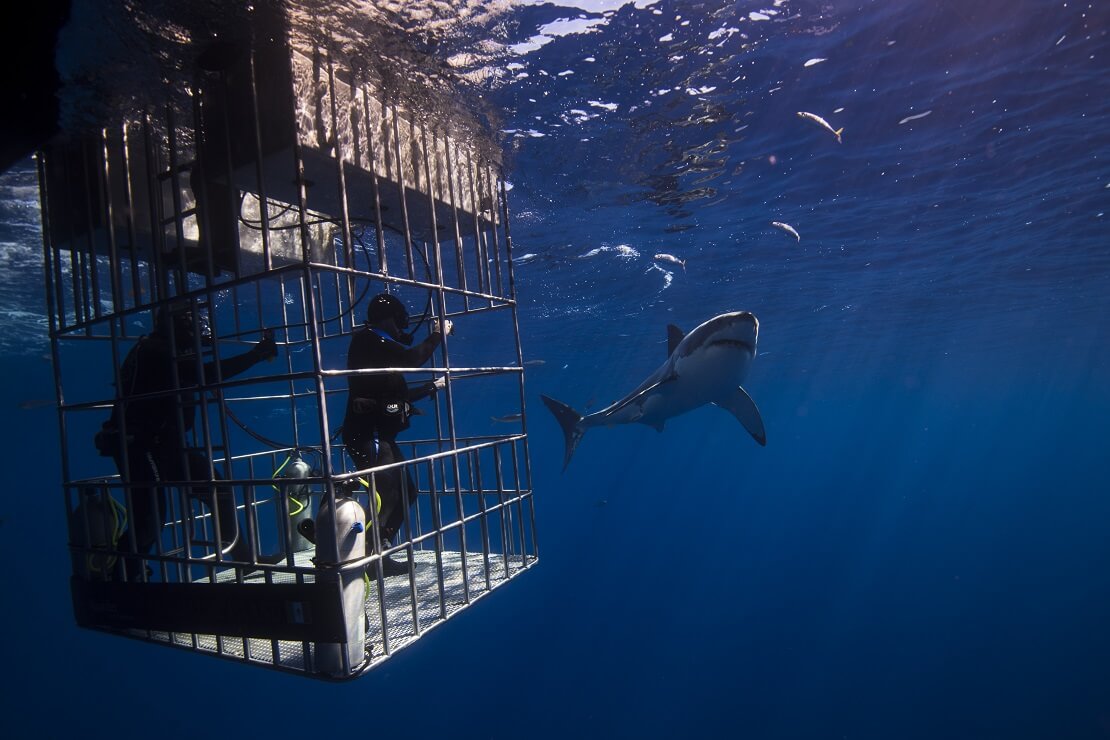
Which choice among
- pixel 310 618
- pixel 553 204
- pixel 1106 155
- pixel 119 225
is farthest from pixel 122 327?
pixel 1106 155

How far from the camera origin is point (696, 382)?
9.11 metres

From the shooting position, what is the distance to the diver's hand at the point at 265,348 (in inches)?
193

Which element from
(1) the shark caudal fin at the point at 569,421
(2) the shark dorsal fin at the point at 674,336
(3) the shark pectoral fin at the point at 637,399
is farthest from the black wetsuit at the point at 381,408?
(2) the shark dorsal fin at the point at 674,336

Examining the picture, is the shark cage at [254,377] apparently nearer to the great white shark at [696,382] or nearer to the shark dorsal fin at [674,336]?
the great white shark at [696,382]

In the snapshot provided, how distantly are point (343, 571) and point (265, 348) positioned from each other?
2.67 metres

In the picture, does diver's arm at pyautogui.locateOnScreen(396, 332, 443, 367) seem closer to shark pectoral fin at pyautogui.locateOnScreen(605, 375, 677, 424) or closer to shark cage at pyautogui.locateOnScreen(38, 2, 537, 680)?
shark cage at pyautogui.locateOnScreen(38, 2, 537, 680)

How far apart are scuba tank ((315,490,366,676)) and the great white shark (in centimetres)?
546

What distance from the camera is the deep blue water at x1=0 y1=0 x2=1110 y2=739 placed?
901cm

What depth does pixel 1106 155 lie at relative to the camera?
41.2 ft

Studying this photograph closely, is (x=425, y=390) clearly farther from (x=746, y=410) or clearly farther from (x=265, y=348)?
(x=746, y=410)

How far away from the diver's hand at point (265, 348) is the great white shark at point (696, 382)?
15.1 feet

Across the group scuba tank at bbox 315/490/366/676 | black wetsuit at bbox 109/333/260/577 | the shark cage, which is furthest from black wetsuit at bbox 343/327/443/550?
scuba tank at bbox 315/490/366/676

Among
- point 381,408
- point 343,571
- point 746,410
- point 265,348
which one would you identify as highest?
point 265,348

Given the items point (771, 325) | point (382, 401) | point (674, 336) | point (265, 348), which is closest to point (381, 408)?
point (382, 401)
